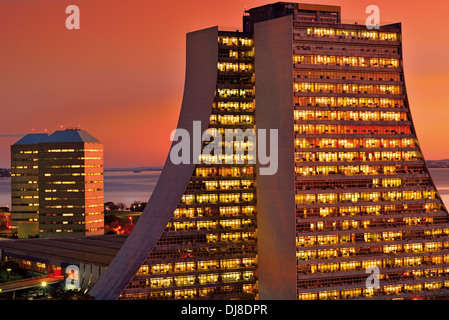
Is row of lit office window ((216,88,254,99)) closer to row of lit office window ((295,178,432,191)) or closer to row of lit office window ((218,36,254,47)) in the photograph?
row of lit office window ((218,36,254,47))

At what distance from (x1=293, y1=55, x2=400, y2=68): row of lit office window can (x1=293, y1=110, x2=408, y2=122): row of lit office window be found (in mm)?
12469

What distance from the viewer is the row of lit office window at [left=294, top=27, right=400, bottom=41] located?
170125 mm

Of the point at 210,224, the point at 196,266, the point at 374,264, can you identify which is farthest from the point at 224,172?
the point at 374,264

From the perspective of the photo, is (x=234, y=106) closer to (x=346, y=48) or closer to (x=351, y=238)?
(x=346, y=48)

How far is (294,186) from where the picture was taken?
165500mm

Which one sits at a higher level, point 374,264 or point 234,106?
point 234,106

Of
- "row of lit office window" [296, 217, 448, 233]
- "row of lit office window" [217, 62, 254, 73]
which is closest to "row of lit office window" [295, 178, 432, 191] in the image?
"row of lit office window" [296, 217, 448, 233]

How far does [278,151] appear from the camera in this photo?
6614 inches

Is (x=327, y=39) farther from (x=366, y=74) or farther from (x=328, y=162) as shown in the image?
(x=328, y=162)

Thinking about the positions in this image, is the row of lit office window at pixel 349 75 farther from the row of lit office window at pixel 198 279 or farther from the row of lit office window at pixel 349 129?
the row of lit office window at pixel 198 279

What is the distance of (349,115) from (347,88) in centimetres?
708
